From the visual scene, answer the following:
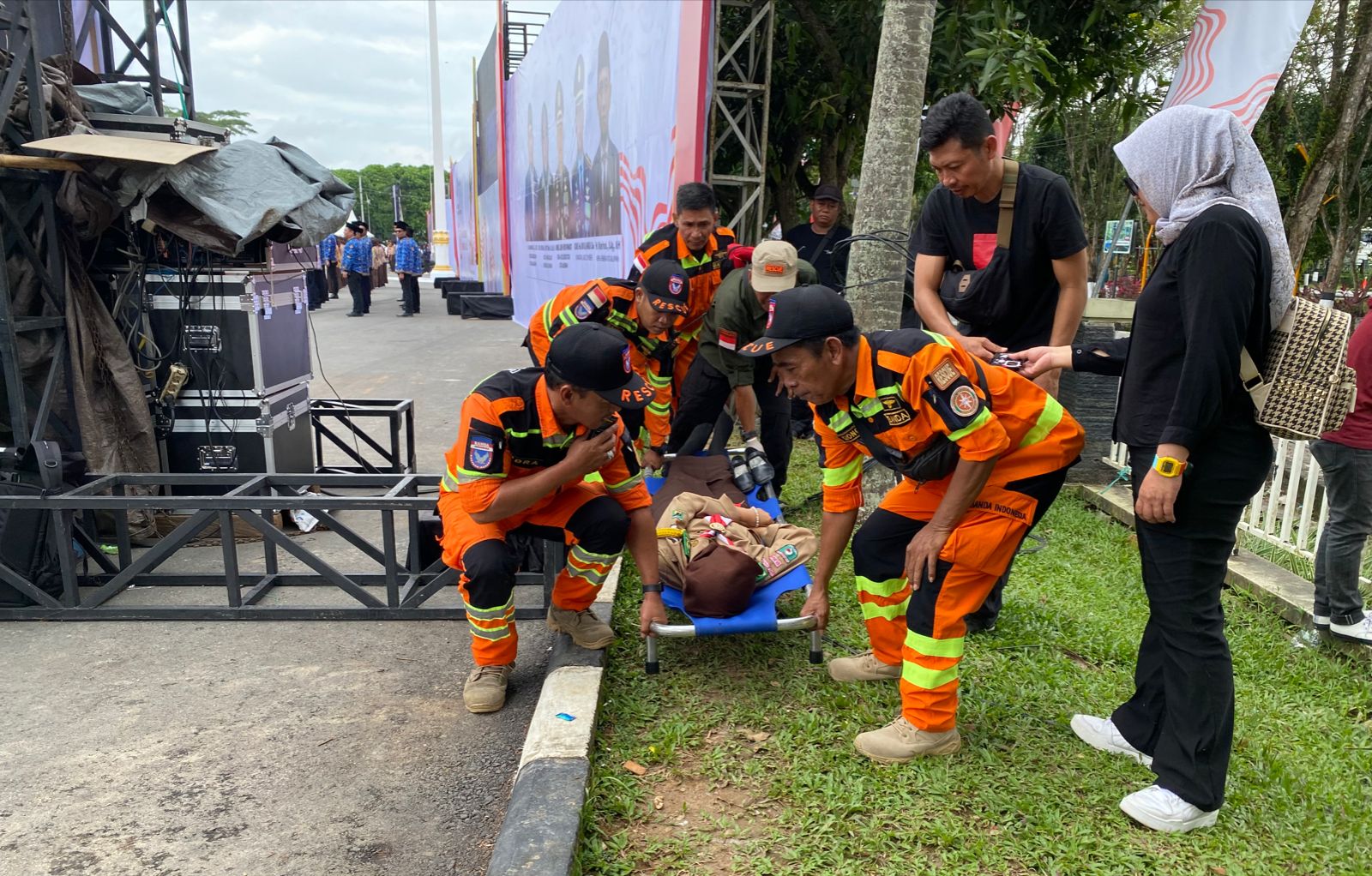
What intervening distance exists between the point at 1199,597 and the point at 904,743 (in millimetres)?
978

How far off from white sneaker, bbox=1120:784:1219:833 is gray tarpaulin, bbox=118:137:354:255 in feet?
15.8

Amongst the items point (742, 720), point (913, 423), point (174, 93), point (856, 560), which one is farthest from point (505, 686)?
point (174, 93)

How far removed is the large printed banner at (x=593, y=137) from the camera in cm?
816

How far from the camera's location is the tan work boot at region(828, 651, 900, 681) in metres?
3.35

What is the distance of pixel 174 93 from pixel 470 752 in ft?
18.8

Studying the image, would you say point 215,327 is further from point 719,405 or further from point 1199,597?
point 1199,597

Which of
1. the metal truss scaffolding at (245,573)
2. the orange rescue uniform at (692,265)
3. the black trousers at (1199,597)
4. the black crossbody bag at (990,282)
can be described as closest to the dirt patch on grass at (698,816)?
the black trousers at (1199,597)

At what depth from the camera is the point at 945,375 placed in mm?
2582

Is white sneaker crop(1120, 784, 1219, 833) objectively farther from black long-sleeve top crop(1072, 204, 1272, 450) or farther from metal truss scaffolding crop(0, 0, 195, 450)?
metal truss scaffolding crop(0, 0, 195, 450)

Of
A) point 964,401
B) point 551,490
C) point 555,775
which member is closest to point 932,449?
point 964,401

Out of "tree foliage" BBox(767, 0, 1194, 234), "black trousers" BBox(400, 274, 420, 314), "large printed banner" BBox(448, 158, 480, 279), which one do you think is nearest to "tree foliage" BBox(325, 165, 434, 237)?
"large printed banner" BBox(448, 158, 480, 279)

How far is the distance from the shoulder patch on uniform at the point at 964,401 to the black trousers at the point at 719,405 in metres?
2.72

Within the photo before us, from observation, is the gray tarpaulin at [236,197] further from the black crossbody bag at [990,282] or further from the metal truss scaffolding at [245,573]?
the black crossbody bag at [990,282]

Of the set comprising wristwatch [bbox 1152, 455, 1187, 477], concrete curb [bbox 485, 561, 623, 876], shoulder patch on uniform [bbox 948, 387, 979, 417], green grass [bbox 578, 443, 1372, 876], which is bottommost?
green grass [bbox 578, 443, 1372, 876]
